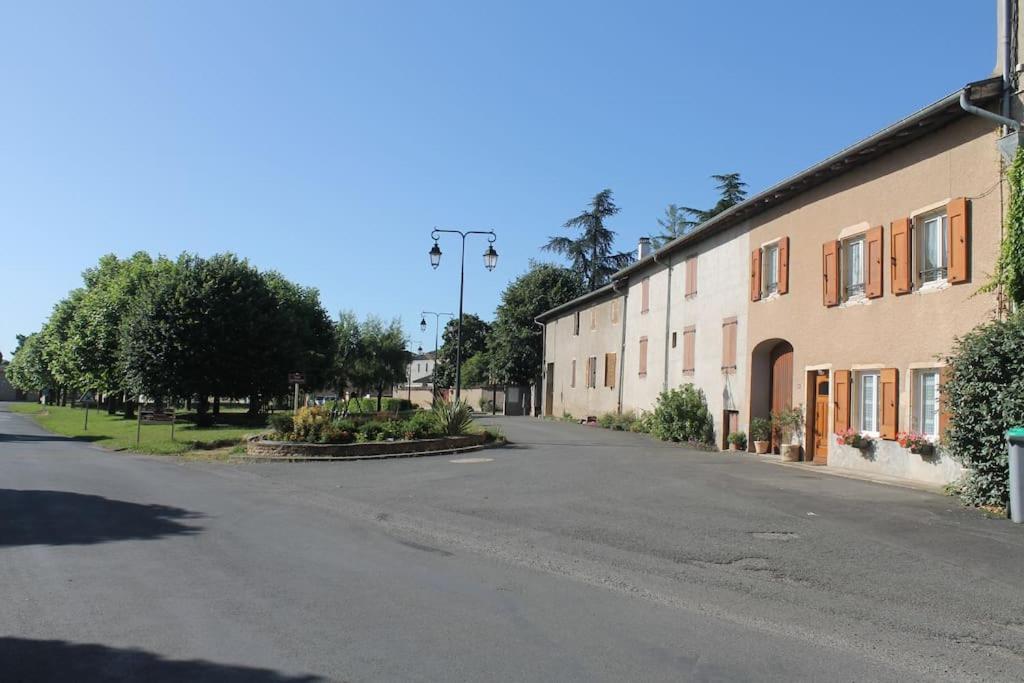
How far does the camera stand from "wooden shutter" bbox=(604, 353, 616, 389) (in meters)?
35.7

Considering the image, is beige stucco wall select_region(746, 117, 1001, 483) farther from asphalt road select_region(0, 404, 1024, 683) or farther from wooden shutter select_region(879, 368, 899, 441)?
asphalt road select_region(0, 404, 1024, 683)

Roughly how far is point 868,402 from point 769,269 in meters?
5.62

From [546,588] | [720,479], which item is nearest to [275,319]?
[720,479]

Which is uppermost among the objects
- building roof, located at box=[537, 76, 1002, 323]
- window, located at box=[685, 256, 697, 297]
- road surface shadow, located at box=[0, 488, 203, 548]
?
building roof, located at box=[537, 76, 1002, 323]

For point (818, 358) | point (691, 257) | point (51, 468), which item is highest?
point (691, 257)

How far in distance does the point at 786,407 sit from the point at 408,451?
10.2 m

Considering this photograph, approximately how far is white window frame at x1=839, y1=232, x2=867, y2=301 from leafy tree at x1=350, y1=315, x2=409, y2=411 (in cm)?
5096

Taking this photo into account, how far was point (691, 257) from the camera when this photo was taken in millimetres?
26953

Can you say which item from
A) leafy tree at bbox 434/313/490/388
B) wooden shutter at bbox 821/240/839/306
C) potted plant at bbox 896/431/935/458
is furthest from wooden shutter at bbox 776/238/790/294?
leafy tree at bbox 434/313/490/388

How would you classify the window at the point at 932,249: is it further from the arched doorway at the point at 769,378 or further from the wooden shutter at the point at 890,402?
the arched doorway at the point at 769,378

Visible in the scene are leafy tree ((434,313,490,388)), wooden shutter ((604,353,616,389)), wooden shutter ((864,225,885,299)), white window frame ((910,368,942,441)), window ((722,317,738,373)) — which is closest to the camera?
white window frame ((910,368,942,441))

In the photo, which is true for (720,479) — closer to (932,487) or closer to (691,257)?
(932,487)

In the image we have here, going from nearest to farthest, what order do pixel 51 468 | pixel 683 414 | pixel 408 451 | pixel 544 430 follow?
pixel 51 468, pixel 408 451, pixel 683 414, pixel 544 430

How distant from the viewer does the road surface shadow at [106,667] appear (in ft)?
14.8
